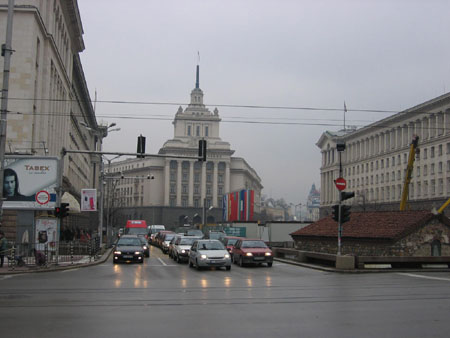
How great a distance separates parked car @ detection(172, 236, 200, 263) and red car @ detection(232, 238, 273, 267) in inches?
133

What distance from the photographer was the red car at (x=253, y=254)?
28.8 m

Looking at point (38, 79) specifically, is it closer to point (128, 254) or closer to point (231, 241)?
point (128, 254)

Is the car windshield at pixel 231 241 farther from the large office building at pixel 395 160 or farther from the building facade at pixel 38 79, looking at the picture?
the large office building at pixel 395 160

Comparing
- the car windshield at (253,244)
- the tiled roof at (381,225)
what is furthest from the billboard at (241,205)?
the car windshield at (253,244)

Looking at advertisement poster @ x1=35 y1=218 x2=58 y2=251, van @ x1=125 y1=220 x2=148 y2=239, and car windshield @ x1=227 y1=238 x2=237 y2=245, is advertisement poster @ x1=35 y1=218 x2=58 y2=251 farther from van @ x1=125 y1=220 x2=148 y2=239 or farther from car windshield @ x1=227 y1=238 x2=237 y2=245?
van @ x1=125 y1=220 x2=148 y2=239

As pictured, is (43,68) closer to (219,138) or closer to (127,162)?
(219,138)

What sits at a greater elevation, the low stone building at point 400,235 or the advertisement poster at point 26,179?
the advertisement poster at point 26,179

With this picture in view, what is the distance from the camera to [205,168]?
476 ft

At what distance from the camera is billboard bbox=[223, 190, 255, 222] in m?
81.1

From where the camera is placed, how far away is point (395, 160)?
99.8m

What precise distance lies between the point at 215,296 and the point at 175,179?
12935 centimetres

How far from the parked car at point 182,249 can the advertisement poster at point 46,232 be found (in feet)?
23.7

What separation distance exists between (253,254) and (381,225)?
22.3 feet

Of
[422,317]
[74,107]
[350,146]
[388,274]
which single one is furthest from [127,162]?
[422,317]
